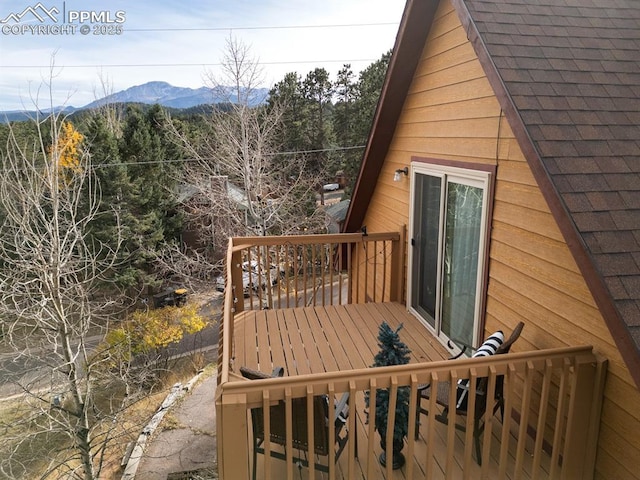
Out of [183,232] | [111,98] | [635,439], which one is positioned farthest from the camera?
[111,98]

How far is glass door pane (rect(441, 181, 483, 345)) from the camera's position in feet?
12.3

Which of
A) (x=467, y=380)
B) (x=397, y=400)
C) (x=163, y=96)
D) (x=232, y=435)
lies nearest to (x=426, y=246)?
(x=467, y=380)

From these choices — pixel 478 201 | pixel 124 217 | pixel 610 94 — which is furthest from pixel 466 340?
pixel 124 217

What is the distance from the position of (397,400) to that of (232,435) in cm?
106

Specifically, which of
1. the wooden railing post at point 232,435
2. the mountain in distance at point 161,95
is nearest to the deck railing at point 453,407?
the wooden railing post at point 232,435

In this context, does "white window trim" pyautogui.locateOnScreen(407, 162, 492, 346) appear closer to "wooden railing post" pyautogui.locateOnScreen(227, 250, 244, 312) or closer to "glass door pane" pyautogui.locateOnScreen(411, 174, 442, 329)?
"glass door pane" pyautogui.locateOnScreen(411, 174, 442, 329)

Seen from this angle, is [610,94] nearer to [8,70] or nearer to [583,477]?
[583,477]

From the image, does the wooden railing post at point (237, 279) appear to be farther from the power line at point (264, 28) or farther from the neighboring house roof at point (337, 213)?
the neighboring house roof at point (337, 213)

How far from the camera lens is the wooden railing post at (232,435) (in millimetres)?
2125

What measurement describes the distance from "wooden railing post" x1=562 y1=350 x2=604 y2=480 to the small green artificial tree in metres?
0.94

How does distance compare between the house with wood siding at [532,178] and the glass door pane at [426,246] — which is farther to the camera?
the glass door pane at [426,246]

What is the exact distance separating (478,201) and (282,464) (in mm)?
2597

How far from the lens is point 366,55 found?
2231cm

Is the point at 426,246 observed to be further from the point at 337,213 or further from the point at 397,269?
the point at 337,213
